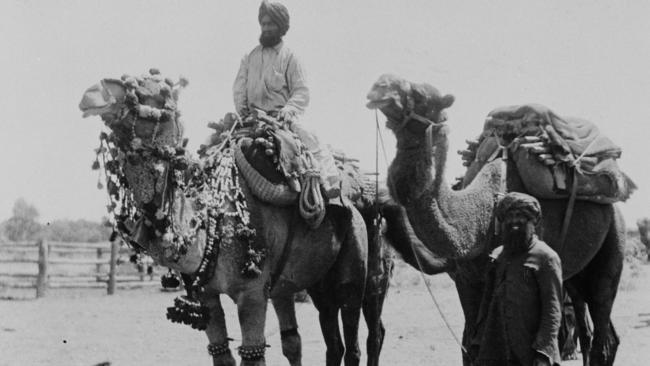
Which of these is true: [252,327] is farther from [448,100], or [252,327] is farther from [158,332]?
[158,332]

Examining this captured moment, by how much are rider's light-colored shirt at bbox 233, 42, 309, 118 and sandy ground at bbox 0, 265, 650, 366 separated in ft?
11.9

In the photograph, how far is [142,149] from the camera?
→ 6324 millimetres

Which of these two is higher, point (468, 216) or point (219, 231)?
point (468, 216)

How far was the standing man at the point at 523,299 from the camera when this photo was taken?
16.2 feet

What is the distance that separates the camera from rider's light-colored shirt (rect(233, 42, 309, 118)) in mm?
8117

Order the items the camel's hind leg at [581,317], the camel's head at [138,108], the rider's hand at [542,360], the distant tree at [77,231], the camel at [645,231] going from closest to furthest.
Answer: the rider's hand at [542,360] < the camel's head at [138,108] < the camel's hind leg at [581,317] < the camel at [645,231] < the distant tree at [77,231]

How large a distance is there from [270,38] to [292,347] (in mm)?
2931

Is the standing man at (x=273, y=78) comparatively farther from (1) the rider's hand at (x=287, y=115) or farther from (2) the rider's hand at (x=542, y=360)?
(2) the rider's hand at (x=542, y=360)

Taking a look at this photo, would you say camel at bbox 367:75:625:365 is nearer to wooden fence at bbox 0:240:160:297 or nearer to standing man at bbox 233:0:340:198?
standing man at bbox 233:0:340:198

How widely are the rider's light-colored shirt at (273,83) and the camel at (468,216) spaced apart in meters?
1.88

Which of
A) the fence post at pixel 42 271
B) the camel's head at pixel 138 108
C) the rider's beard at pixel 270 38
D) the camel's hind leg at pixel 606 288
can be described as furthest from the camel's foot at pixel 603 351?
the fence post at pixel 42 271

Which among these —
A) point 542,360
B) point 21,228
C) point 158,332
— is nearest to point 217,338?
point 542,360

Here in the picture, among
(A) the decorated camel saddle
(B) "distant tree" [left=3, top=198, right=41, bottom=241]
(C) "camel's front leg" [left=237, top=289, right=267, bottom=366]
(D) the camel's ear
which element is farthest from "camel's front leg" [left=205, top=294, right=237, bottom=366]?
(B) "distant tree" [left=3, top=198, right=41, bottom=241]

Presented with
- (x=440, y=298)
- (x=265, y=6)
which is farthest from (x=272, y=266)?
(x=440, y=298)
